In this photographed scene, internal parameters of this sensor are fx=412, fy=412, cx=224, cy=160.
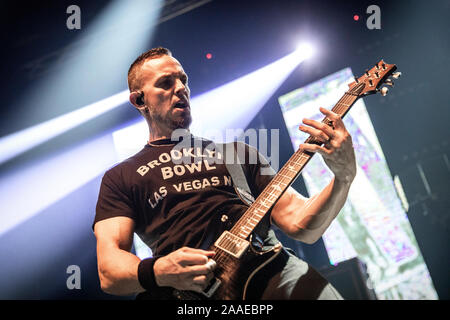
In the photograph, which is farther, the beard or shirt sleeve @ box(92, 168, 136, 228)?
the beard

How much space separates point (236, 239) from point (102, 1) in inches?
162

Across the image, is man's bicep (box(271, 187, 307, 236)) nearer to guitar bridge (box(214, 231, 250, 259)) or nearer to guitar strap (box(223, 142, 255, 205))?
guitar strap (box(223, 142, 255, 205))

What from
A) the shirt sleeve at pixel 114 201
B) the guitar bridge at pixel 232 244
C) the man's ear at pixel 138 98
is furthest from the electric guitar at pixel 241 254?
the man's ear at pixel 138 98

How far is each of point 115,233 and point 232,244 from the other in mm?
565

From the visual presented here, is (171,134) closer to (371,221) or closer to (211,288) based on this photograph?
(211,288)

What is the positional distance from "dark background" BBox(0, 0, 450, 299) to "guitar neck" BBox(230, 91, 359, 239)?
10.9ft

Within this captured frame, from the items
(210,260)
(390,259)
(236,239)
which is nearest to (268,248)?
(236,239)

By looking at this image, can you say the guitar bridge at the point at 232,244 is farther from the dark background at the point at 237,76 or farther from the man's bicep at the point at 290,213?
the dark background at the point at 237,76

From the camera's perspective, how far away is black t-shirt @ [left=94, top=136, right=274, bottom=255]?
1904mm

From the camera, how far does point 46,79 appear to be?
534 cm

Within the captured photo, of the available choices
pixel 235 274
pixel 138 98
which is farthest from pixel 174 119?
pixel 235 274

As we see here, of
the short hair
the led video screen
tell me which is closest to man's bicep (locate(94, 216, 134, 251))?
the short hair

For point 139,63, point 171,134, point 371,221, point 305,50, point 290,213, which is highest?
point 305,50

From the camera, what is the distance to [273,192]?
1.90 metres
